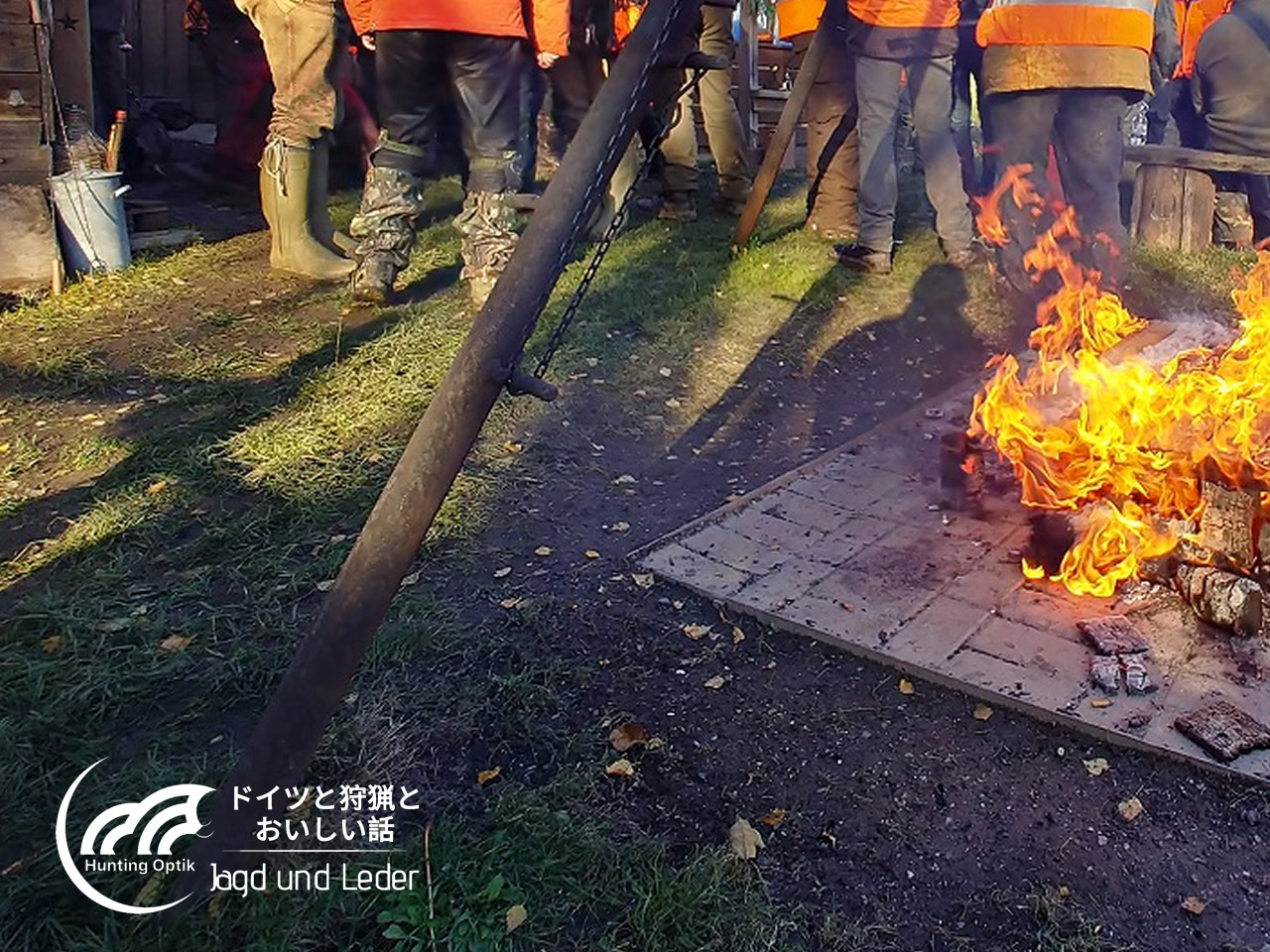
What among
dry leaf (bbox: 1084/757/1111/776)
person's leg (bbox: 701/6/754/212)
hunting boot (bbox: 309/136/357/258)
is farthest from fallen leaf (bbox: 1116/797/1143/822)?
person's leg (bbox: 701/6/754/212)

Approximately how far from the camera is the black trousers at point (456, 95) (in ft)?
17.0

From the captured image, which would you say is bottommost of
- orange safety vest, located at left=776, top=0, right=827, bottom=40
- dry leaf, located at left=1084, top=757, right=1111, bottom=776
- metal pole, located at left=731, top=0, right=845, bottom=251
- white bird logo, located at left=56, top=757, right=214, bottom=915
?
dry leaf, located at left=1084, top=757, right=1111, bottom=776

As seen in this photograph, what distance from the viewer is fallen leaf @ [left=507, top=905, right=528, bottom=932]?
2193mm

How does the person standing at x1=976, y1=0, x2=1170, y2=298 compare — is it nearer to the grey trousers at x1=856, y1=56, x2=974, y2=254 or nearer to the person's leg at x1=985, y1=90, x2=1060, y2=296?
the person's leg at x1=985, y1=90, x2=1060, y2=296

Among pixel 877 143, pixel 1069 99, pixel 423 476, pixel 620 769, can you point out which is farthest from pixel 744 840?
pixel 877 143

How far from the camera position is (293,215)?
6.40m

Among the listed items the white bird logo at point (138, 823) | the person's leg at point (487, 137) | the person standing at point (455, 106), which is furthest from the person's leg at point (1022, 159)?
the white bird logo at point (138, 823)

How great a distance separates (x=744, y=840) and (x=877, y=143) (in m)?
5.37

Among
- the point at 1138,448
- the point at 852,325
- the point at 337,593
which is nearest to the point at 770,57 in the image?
the point at 852,325

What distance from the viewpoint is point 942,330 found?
6.20 meters

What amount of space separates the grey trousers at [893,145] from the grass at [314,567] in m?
0.38

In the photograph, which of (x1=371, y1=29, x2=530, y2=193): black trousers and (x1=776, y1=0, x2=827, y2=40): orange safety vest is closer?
(x1=371, y1=29, x2=530, y2=193): black trousers

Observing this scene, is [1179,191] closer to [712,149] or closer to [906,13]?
[906,13]

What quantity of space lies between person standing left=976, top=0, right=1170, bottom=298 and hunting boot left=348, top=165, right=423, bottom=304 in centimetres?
348
